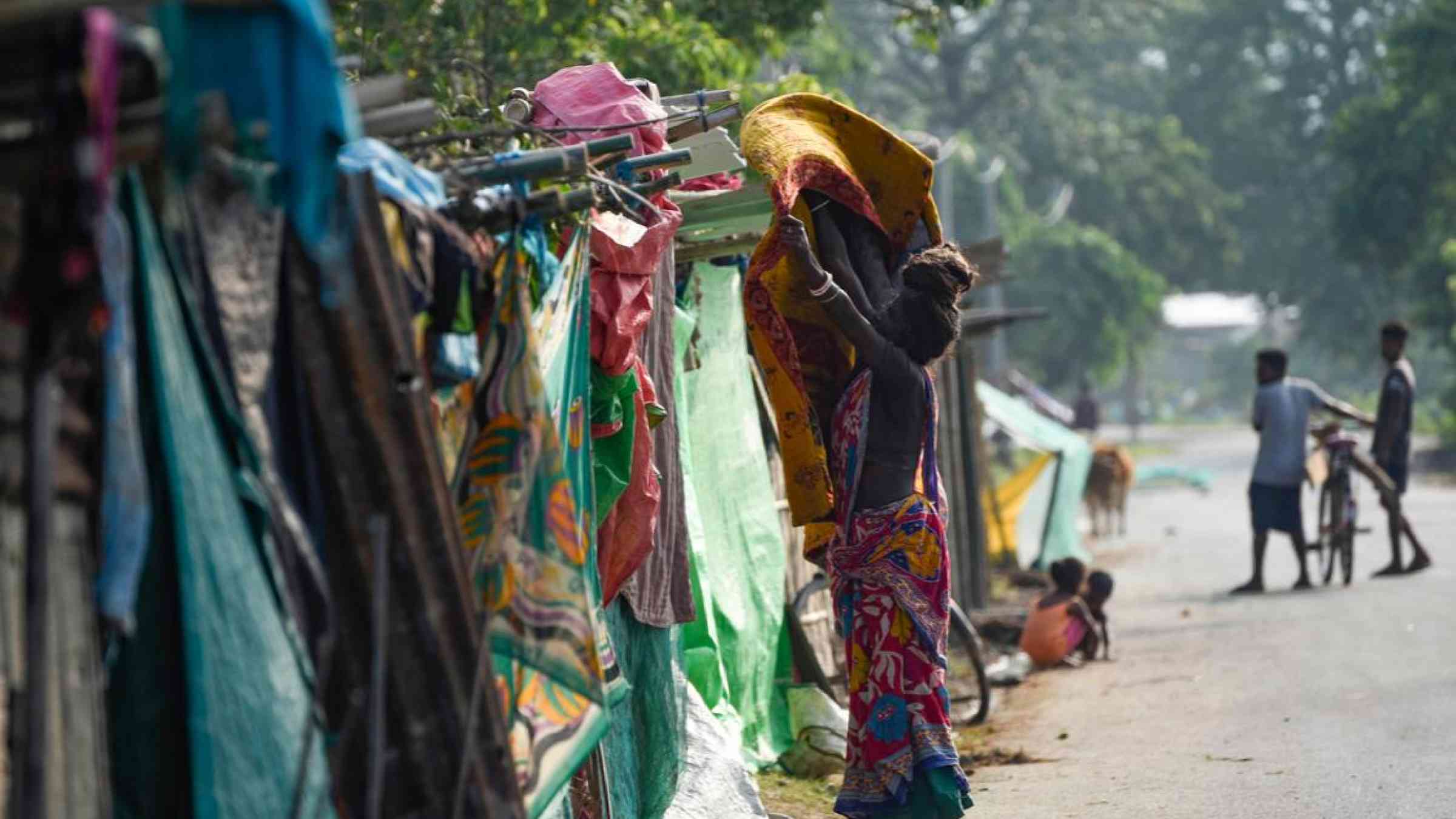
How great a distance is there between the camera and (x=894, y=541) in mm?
6305

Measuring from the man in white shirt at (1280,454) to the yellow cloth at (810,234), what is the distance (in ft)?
30.2

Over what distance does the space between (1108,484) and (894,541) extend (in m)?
19.1

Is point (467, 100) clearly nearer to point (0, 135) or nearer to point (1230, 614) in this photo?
point (0, 135)

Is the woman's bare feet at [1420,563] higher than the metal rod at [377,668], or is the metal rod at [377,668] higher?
the metal rod at [377,668]

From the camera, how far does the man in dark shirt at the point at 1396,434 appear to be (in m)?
15.5

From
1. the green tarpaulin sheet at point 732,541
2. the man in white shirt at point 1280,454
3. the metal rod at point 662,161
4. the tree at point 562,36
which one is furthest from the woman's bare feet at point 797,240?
the man in white shirt at point 1280,454

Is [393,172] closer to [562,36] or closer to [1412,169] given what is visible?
[562,36]

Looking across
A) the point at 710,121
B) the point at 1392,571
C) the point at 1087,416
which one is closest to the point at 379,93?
the point at 710,121

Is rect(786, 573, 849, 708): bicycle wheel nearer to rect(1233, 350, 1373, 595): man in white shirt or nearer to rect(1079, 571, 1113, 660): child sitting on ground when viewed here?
rect(1079, 571, 1113, 660): child sitting on ground

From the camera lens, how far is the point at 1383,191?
141 ft

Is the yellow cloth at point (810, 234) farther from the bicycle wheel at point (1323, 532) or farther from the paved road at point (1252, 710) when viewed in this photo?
the bicycle wheel at point (1323, 532)

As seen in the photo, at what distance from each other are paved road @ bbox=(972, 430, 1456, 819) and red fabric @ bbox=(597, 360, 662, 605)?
6.12 feet

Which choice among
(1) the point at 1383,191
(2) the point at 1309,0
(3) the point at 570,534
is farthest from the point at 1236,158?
(3) the point at 570,534

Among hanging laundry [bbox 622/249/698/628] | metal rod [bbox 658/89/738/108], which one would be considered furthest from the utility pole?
hanging laundry [bbox 622/249/698/628]
